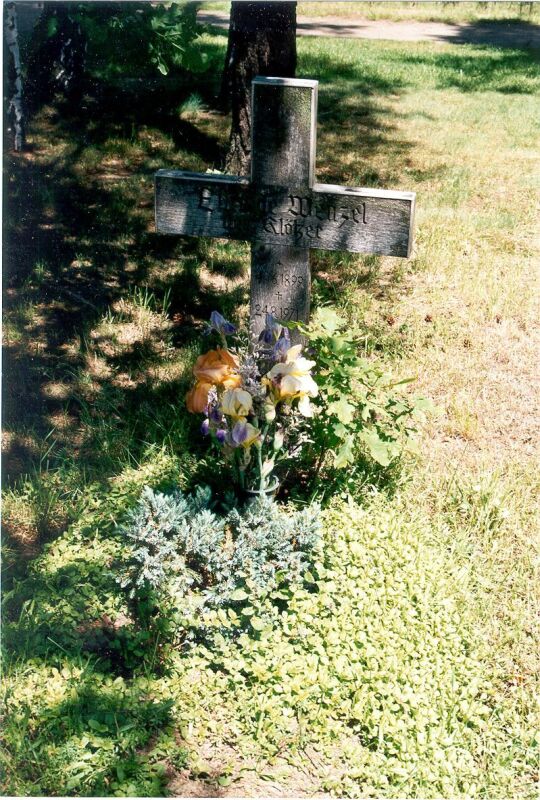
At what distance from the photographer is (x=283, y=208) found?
3510 mm

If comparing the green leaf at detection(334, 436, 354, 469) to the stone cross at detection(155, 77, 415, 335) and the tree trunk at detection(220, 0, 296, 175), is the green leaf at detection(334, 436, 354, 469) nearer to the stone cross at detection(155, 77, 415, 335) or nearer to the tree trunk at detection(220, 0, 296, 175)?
the stone cross at detection(155, 77, 415, 335)

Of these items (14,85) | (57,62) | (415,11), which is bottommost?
(14,85)

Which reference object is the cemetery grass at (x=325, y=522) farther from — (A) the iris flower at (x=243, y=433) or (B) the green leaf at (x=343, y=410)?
(A) the iris flower at (x=243, y=433)

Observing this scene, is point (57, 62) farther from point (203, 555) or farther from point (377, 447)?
point (203, 555)

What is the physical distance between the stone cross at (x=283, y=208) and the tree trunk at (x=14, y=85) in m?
4.01

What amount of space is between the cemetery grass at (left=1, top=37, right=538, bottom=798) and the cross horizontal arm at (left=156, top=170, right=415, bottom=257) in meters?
1.06

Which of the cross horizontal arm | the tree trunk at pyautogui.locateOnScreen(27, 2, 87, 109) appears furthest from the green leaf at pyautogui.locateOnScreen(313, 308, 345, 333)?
the tree trunk at pyautogui.locateOnScreen(27, 2, 87, 109)

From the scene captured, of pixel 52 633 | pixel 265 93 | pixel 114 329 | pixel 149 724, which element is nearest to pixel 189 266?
pixel 114 329

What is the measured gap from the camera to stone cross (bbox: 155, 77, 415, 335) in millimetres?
3346

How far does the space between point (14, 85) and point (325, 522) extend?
5210mm

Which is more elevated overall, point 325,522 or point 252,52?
point 252,52

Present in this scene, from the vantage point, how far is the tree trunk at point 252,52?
18.9 feet

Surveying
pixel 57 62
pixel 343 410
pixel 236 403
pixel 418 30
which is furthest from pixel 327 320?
pixel 418 30

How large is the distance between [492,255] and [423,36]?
9804mm
